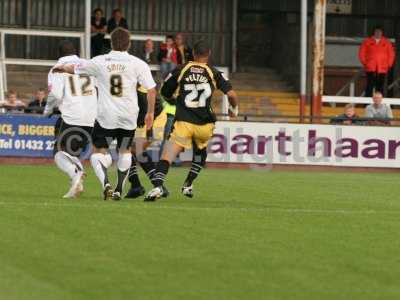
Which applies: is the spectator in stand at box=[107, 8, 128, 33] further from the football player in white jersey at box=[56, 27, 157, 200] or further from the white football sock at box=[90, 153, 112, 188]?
the football player in white jersey at box=[56, 27, 157, 200]

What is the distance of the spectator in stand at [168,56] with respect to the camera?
109ft

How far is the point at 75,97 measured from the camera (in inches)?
711

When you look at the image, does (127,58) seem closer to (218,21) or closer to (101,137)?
(101,137)

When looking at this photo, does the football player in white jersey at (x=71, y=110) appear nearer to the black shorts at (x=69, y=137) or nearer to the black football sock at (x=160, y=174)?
the black shorts at (x=69, y=137)

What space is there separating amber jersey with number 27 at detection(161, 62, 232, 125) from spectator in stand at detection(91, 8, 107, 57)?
1645cm

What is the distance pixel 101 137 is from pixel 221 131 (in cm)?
1254

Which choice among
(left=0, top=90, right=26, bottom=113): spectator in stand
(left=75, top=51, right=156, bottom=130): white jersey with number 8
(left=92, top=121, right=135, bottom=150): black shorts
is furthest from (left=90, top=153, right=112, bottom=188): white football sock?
(left=0, top=90, right=26, bottom=113): spectator in stand

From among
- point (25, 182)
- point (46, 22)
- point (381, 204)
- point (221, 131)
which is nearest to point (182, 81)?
point (381, 204)

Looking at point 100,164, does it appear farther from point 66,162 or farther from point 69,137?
point 69,137

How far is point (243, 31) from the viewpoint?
40.2m

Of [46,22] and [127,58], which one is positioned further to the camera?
[46,22]

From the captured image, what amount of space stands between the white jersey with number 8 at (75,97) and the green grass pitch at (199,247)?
993 millimetres

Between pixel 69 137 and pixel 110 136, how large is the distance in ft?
4.49

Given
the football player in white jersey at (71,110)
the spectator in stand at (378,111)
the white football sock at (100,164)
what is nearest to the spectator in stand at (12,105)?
the spectator in stand at (378,111)
